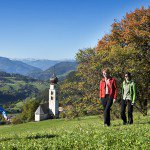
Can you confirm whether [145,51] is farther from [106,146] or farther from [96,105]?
[106,146]

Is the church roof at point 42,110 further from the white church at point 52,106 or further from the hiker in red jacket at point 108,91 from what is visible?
the hiker in red jacket at point 108,91

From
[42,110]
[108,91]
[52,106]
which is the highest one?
[108,91]

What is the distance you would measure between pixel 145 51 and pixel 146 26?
29.4 feet

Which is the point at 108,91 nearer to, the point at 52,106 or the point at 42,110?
the point at 42,110

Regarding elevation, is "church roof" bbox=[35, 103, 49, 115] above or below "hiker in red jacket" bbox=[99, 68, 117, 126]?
below

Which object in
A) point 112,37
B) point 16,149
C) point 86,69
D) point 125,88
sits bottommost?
point 16,149

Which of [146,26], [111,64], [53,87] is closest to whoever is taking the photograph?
[111,64]

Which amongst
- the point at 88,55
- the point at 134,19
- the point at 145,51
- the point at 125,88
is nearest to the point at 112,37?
the point at 134,19

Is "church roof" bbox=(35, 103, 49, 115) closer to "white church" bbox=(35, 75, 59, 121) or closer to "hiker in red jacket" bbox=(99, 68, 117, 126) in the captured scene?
"white church" bbox=(35, 75, 59, 121)

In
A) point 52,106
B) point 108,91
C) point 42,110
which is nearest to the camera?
point 108,91

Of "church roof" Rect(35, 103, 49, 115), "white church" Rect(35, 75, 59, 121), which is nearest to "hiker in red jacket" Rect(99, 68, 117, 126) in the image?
A: "church roof" Rect(35, 103, 49, 115)

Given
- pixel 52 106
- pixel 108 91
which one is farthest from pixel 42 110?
pixel 108 91

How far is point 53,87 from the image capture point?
154m

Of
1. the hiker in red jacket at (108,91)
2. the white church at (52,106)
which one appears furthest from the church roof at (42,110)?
the hiker in red jacket at (108,91)
